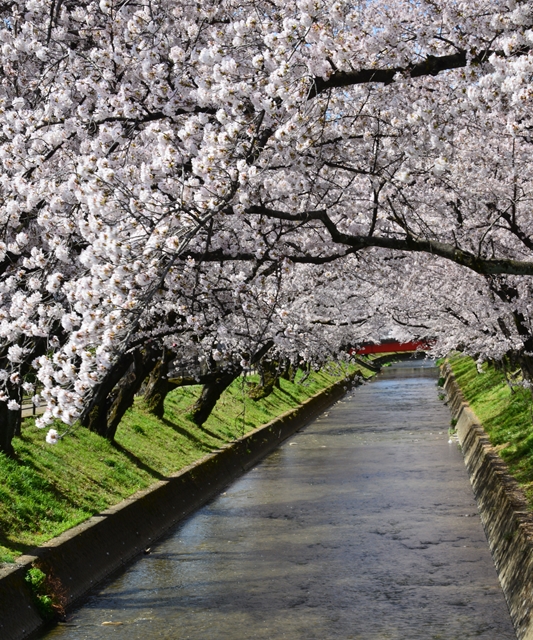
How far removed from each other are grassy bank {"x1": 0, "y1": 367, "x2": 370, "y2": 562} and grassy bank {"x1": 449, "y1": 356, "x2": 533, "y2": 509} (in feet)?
23.2

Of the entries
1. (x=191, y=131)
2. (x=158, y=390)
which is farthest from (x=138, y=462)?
(x=191, y=131)

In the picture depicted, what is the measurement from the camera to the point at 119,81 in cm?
1050

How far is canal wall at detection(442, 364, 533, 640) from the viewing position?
11688 millimetres

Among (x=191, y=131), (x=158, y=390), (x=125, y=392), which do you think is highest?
(x=191, y=131)

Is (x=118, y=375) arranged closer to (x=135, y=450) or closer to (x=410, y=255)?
(x=135, y=450)

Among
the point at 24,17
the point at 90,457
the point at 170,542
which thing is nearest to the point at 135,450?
the point at 90,457

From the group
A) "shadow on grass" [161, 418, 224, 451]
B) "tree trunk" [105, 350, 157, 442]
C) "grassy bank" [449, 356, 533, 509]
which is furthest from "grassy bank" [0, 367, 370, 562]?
"grassy bank" [449, 356, 533, 509]

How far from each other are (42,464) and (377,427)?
22520 millimetres

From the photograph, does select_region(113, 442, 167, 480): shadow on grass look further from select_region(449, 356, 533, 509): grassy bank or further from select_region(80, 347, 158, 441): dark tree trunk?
select_region(449, 356, 533, 509): grassy bank

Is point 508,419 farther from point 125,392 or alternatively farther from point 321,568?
point 321,568

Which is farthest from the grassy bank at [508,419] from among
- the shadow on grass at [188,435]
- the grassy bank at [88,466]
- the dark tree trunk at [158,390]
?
the dark tree trunk at [158,390]

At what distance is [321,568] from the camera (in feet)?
48.8

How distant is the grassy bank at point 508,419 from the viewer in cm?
1793

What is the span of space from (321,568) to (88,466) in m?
5.73
